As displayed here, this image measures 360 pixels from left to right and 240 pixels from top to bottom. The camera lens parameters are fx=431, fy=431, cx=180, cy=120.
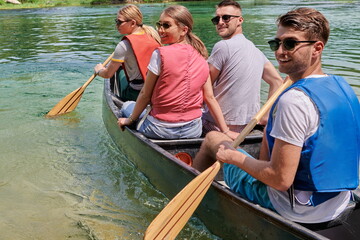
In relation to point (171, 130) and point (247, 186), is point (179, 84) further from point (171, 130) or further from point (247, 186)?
point (247, 186)

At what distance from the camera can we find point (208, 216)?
9.59 feet

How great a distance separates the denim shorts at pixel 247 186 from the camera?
234 cm

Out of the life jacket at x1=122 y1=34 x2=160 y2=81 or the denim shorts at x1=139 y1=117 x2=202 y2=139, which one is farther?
the life jacket at x1=122 y1=34 x2=160 y2=81

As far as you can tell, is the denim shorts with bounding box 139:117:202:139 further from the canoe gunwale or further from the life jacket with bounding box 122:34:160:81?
the life jacket with bounding box 122:34:160:81

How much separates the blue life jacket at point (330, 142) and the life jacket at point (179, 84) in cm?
129

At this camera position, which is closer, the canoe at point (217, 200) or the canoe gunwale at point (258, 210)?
the canoe gunwale at point (258, 210)

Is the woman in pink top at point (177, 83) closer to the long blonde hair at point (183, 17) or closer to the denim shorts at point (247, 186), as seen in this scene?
the long blonde hair at point (183, 17)

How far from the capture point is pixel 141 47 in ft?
14.2

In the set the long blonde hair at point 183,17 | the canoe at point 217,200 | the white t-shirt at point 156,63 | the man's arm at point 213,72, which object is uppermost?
the long blonde hair at point 183,17

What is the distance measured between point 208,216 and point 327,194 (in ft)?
3.30

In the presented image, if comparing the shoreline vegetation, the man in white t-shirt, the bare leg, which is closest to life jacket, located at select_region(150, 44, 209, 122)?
the man in white t-shirt

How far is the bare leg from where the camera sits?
2.94 meters

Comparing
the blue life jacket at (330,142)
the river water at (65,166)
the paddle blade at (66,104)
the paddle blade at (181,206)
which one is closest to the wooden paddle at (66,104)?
the paddle blade at (66,104)

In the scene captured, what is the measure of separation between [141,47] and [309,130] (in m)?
2.70
